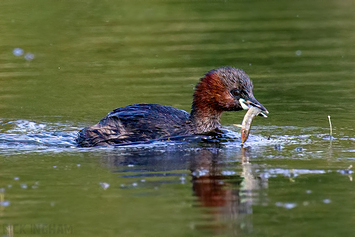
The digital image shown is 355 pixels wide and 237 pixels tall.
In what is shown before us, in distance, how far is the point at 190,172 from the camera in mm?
8789

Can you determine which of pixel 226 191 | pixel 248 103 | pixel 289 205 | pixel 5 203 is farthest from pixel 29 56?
pixel 289 205

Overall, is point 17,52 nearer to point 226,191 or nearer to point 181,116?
point 181,116

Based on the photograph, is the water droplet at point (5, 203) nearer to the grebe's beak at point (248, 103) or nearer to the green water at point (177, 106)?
the green water at point (177, 106)

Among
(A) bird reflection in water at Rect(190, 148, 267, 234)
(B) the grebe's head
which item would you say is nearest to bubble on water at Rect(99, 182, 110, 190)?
(A) bird reflection in water at Rect(190, 148, 267, 234)

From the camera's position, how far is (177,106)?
13.0 metres

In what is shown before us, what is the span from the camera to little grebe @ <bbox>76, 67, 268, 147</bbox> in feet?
34.8

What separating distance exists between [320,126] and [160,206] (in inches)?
179

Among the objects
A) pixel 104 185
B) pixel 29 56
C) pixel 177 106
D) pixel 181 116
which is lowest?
pixel 104 185

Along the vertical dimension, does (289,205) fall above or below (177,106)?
below

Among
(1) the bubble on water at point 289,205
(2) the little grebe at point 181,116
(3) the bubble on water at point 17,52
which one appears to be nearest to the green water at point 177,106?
(1) the bubble on water at point 289,205

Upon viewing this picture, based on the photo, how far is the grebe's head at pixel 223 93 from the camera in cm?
1071

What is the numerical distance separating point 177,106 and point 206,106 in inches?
77.7

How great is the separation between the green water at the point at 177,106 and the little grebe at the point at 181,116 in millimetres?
353

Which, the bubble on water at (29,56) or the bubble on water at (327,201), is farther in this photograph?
the bubble on water at (29,56)
